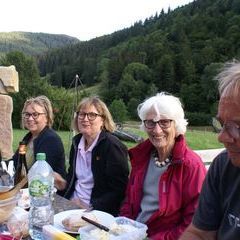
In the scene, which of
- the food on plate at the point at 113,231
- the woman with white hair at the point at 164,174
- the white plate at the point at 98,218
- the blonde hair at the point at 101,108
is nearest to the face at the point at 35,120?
the blonde hair at the point at 101,108

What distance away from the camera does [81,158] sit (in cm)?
300

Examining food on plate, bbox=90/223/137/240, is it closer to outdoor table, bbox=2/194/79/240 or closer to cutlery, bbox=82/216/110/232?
cutlery, bbox=82/216/110/232

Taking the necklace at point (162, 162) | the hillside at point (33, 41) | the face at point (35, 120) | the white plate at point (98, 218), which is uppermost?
the hillside at point (33, 41)

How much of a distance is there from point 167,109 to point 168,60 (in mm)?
52941

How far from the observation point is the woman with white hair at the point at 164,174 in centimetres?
215

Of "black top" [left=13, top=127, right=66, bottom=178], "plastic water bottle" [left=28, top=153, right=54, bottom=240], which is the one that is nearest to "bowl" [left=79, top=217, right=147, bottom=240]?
"plastic water bottle" [left=28, top=153, right=54, bottom=240]

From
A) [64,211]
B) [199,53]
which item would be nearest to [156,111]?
[64,211]

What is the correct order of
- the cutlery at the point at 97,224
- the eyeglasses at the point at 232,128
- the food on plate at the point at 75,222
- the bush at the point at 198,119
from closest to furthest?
the eyeglasses at the point at 232,128 < the cutlery at the point at 97,224 < the food on plate at the point at 75,222 < the bush at the point at 198,119

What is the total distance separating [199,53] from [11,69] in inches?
2137

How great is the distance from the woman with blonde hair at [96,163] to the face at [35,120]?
41 centimetres

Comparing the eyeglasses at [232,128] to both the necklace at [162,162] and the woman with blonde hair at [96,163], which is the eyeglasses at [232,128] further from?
the woman with blonde hair at [96,163]

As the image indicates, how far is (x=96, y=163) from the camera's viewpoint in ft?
9.41

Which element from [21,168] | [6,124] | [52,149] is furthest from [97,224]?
[6,124]

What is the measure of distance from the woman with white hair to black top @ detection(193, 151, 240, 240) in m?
0.41
